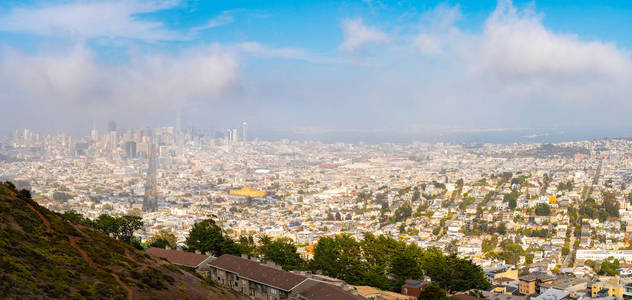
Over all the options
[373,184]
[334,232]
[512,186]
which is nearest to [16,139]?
[373,184]

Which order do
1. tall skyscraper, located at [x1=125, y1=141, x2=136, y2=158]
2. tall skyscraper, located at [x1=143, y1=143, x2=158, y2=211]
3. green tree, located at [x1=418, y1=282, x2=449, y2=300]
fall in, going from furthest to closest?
tall skyscraper, located at [x1=125, y1=141, x2=136, y2=158]
tall skyscraper, located at [x1=143, y1=143, x2=158, y2=211]
green tree, located at [x1=418, y1=282, x2=449, y2=300]

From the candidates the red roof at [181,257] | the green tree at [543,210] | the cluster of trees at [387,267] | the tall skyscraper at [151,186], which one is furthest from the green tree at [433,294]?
the green tree at [543,210]

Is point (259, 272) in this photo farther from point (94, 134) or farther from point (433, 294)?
point (94, 134)

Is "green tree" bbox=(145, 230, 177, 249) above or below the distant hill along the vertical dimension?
below

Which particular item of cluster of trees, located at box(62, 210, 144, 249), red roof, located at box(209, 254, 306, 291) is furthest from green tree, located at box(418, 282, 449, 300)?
cluster of trees, located at box(62, 210, 144, 249)

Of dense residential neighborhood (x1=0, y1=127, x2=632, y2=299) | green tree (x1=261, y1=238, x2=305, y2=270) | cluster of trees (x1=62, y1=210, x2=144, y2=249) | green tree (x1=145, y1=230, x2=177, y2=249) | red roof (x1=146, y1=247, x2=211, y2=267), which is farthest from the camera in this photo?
dense residential neighborhood (x1=0, y1=127, x2=632, y2=299)

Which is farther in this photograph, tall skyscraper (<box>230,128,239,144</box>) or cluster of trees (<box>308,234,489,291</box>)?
tall skyscraper (<box>230,128,239,144</box>)

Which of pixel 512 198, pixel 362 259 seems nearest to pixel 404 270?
pixel 362 259

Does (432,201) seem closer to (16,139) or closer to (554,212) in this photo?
(554,212)

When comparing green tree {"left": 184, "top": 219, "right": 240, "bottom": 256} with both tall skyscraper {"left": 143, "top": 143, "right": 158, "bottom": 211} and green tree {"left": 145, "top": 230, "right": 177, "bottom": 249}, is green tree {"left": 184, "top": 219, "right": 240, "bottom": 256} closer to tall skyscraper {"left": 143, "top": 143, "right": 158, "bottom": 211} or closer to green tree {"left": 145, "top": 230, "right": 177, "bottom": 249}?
green tree {"left": 145, "top": 230, "right": 177, "bottom": 249}
